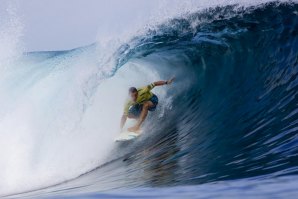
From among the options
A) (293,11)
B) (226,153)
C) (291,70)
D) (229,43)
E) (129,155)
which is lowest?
(226,153)

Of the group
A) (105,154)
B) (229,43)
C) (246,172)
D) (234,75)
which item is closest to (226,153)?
(246,172)

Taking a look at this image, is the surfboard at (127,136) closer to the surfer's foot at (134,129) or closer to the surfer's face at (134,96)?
the surfer's foot at (134,129)

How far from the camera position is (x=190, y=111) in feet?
24.7

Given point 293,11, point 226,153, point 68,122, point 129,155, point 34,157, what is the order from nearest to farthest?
point 226,153
point 129,155
point 34,157
point 68,122
point 293,11

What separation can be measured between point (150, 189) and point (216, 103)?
11.6 feet

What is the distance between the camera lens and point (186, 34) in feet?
30.8

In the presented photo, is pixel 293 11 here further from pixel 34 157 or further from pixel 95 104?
pixel 34 157

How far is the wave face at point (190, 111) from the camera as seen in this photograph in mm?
4684

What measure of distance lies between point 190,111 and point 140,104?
85cm

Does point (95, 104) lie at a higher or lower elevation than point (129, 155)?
higher

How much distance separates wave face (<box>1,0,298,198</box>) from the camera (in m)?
4.68

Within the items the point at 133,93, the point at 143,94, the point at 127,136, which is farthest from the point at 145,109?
the point at 127,136

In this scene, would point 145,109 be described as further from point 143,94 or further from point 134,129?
point 134,129

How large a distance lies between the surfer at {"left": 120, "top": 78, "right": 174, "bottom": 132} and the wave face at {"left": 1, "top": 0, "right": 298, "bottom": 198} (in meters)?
0.22
